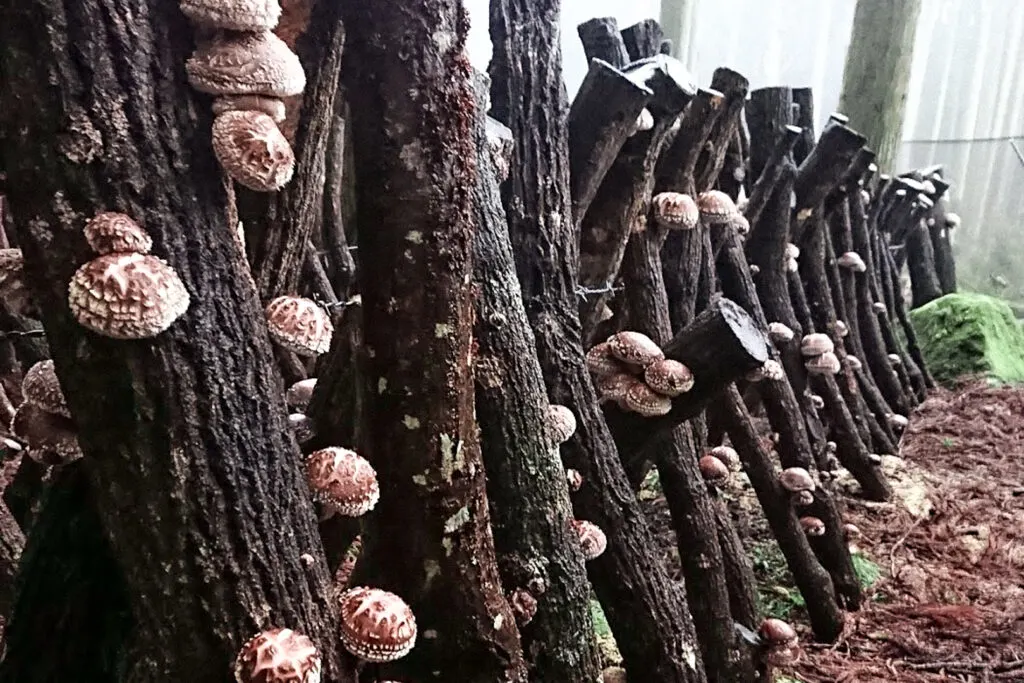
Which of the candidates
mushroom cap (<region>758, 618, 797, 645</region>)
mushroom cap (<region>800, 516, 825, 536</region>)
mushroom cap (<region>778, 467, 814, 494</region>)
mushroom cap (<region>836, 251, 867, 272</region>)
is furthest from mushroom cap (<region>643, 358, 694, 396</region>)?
mushroom cap (<region>836, 251, 867, 272</region>)

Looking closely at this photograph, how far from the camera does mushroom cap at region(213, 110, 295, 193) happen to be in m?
1.41

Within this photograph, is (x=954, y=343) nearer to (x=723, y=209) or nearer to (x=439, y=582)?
(x=723, y=209)

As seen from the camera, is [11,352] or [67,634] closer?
[67,634]

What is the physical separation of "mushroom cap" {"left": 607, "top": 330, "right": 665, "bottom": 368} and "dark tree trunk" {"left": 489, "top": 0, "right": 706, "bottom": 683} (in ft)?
1.04

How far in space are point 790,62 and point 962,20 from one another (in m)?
11.6

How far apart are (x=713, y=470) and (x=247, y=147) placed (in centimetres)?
270

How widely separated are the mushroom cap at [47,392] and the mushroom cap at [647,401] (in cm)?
184

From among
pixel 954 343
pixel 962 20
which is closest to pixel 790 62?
pixel 962 20

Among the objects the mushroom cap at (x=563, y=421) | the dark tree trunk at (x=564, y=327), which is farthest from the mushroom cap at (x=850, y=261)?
the mushroom cap at (x=563, y=421)

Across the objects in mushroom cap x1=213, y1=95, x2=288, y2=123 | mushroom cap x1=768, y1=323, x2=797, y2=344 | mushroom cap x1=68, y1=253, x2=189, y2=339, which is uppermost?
mushroom cap x1=213, y1=95, x2=288, y2=123

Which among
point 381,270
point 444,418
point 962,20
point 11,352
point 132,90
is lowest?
point 11,352

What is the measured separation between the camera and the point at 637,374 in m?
2.94

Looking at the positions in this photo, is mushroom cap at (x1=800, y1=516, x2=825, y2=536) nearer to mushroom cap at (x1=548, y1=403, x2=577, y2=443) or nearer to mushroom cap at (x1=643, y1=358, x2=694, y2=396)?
mushroom cap at (x1=643, y1=358, x2=694, y2=396)

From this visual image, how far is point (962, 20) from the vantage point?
3647 centimetres
